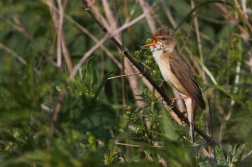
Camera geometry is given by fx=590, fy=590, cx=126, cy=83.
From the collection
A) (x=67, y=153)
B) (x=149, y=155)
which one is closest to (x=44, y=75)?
(x=67, y=153)

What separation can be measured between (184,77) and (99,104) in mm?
2243

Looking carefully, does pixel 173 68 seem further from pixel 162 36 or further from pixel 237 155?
pixel 237 155

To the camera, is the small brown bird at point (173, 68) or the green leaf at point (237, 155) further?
the small brown bird at point (173, 68)

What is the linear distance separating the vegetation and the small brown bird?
0.23 metres

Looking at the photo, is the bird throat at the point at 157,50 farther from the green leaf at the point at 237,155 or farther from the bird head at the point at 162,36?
the green leaf at the point at 237,155

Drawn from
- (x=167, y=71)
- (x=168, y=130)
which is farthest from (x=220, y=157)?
(x=167, y=71)

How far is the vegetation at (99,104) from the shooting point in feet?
6.72

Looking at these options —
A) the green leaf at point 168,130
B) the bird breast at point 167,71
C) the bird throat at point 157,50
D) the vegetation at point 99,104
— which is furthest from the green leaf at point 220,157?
the bird throat at point 157,50

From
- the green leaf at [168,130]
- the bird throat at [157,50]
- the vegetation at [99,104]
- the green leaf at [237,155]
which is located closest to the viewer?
the vegetation at [99,104]

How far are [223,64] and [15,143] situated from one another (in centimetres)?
297

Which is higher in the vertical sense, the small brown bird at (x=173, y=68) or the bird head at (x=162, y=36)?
the bird head at (x=162, y=36)

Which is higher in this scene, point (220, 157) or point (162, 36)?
point (162, 36)

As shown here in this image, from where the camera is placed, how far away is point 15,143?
2.25m

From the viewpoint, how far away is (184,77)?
14.5 feet
